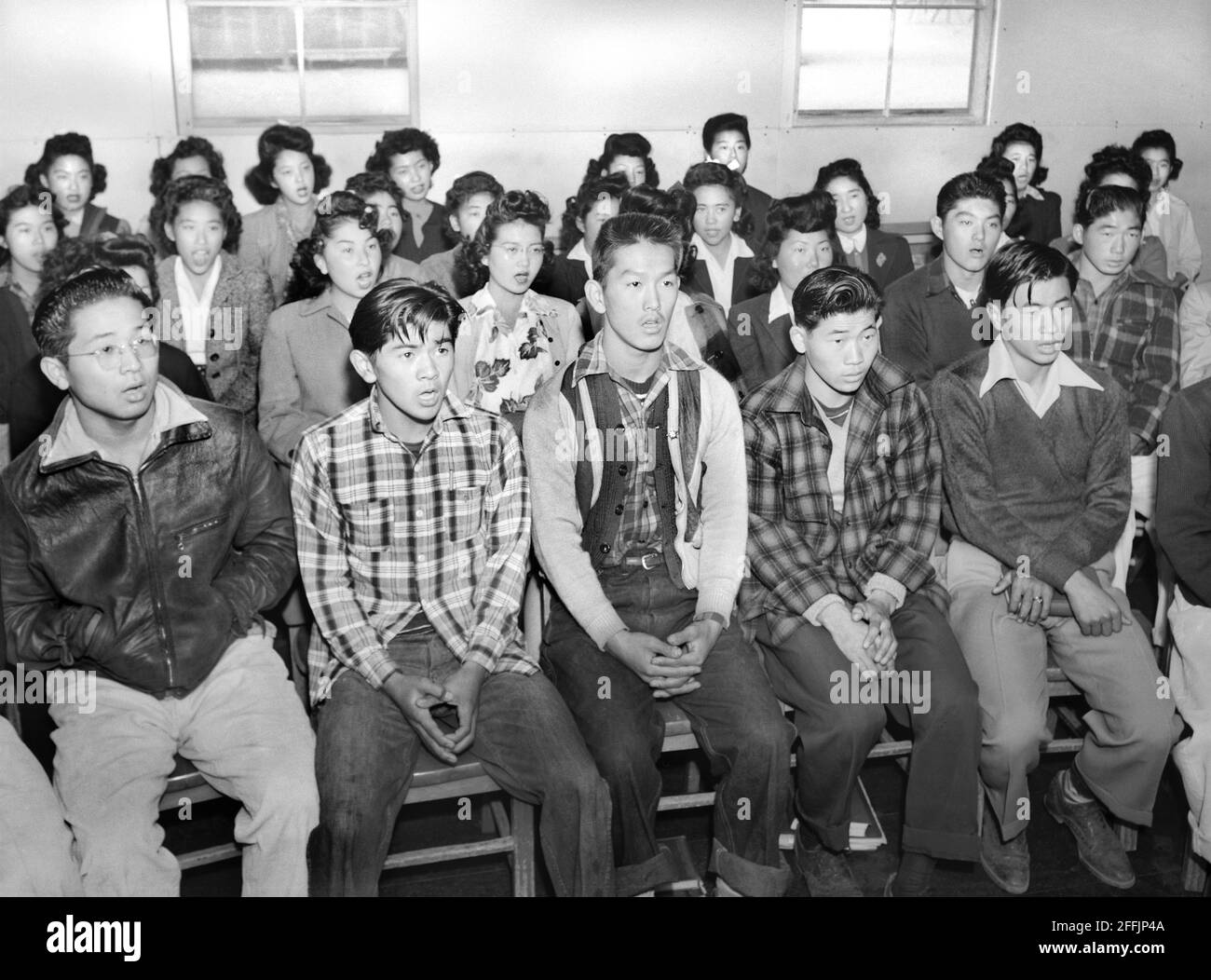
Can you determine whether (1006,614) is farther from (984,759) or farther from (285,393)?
(285,393)

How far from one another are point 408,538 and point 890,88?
17.3 ft

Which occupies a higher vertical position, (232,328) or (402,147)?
(402,147)

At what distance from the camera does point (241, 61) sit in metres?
5.72

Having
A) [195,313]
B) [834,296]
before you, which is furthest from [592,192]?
[834,296]

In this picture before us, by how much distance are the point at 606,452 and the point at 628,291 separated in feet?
1.20

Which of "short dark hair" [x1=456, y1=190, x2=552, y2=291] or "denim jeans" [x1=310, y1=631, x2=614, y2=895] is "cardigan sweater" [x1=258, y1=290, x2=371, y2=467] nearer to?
"short dark hair" [x1=456, y1=190, x2=552, y2=291]

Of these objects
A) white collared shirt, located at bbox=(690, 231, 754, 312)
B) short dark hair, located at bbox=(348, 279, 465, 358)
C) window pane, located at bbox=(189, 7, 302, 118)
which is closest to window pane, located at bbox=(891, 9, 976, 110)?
white collared shirt, located at bbox=(690, 231, 754, 312)

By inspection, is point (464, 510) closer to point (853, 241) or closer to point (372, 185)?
point (372, 185)

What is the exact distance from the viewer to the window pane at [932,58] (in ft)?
21.2

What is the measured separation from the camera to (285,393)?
10.2 ft

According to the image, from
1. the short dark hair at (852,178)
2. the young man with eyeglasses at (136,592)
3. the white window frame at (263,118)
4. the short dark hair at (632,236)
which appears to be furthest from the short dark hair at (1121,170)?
the young man with eyeglasses at (136,592)

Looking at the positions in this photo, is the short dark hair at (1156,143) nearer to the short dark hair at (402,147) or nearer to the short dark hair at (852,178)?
the short dark hair at (852,178)


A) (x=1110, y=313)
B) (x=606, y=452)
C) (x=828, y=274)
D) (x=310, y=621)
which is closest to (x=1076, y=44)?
(x=1110, y=313)

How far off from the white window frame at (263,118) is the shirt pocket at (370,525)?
4.11 metres
